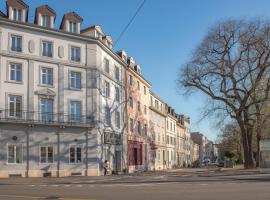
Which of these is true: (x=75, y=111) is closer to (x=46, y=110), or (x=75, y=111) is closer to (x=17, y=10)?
(x=46, y=110)

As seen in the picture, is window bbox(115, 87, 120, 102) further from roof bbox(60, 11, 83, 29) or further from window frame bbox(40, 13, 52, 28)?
window frame bbox(40, 13, 52, 28)

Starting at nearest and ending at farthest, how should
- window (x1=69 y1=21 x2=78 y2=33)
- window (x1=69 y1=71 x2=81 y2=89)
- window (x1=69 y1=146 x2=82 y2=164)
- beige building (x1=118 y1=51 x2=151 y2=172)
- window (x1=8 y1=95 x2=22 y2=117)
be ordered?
window (x1=8 y1=95 x2=22 y2=117) < window (x1=69 y1=146 x2=82 y2=164) < window (x1=69 y1=71 x2=81 y2=89) < window (x1=69 y1=21 x2=78 y2=33) < beige building (x1=118 y1=51 x2=151 y2=172)

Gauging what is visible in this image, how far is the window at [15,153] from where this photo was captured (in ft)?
136

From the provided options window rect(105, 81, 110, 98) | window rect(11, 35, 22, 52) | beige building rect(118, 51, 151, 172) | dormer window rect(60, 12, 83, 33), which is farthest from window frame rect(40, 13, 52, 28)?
beige building rect(118, 51, 151, 172)

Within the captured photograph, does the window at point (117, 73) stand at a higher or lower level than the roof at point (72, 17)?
lower

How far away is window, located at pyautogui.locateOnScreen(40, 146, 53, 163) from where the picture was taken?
1698 inches

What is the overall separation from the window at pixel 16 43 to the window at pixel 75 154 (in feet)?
34.7

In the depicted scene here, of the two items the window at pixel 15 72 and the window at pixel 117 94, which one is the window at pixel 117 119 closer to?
the window at pixel 117 94

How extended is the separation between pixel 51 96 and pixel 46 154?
18.2ft

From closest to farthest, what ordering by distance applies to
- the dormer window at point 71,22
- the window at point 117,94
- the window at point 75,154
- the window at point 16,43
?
the window at point 16,43 < the window at point 75,154 < the dormer window at point 71,22 < the window at point 117,94

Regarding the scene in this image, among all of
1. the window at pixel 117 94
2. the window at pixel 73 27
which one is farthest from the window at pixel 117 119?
the window at pixel 73 27

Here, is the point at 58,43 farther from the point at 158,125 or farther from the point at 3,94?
the point at 158,125

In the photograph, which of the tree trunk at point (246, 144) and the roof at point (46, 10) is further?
the tree trunk at point (246, 144)

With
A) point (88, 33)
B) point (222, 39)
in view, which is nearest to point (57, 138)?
point (88, 33)
